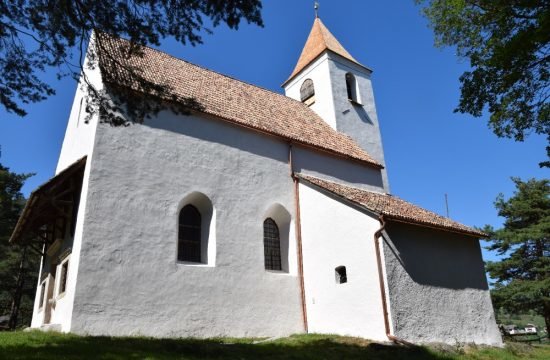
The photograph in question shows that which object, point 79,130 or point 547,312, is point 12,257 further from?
point 547,312

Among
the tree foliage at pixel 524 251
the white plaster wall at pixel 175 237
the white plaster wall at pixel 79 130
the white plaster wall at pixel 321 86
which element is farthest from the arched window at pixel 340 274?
the tree foliage at pixel 524 251

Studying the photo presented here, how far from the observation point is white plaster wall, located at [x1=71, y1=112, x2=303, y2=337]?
10891 millimetres

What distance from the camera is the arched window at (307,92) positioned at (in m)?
22.3

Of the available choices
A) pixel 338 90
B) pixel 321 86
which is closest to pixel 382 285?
pixel 338 90

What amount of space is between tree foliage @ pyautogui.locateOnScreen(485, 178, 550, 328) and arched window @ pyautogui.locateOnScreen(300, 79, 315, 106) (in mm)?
15463

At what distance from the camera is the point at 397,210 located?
13.8 metres

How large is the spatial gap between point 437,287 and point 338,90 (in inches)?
443

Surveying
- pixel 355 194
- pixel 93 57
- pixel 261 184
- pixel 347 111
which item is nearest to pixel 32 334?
pixel 93 57

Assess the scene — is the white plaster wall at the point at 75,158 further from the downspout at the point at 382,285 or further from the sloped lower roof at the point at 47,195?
the downspout at the point at 382,285

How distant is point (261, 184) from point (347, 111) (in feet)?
26.5

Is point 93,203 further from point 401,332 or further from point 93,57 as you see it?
point 401,332

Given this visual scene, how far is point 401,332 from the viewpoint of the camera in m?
11.8

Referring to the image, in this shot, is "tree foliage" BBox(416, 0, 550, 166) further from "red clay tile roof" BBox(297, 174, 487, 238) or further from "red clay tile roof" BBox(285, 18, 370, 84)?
"red clay tile roof" BBox(285, 18, 370, 84)

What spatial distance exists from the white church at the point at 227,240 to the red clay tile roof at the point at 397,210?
75mm
